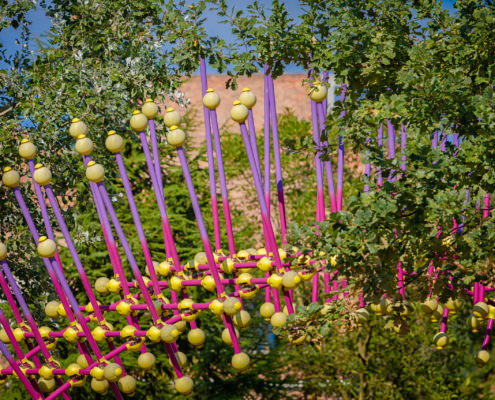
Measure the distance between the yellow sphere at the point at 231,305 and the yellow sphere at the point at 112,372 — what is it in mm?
560

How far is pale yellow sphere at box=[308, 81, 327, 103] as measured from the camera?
267 cm

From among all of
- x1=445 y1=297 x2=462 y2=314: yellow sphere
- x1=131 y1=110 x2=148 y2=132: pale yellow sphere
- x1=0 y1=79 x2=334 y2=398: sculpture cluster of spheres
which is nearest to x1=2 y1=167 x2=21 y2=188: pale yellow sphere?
x1=0 y1=79 x2=334 y2=398: sculpture cluster of spheres

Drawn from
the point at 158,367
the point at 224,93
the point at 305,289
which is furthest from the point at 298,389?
the point at 224,93

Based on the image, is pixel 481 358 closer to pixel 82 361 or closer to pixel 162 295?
pixel 162 295

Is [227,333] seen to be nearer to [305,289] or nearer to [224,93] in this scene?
[305,289]

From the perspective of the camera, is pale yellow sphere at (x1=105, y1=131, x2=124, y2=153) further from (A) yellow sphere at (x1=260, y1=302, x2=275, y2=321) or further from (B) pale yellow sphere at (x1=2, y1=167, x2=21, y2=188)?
(A) yellow sphere at (x1=260, y1=302, x2=275, y2=321)

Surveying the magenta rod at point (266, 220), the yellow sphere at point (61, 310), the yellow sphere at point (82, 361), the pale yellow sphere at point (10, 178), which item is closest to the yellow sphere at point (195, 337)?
the magenta rod at point (266, 220)

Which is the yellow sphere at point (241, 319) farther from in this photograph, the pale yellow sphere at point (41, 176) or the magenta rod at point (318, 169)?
the pale yellow sphere at point (41, 176)

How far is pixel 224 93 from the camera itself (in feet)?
49.0

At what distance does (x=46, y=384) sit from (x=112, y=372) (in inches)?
19.0

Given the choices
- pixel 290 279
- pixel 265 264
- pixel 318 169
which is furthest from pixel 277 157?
pixel 290 279

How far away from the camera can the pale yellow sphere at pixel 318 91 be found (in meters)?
2.67

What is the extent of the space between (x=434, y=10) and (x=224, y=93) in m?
12.5

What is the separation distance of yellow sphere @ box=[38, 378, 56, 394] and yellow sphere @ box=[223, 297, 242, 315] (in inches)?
39.3
